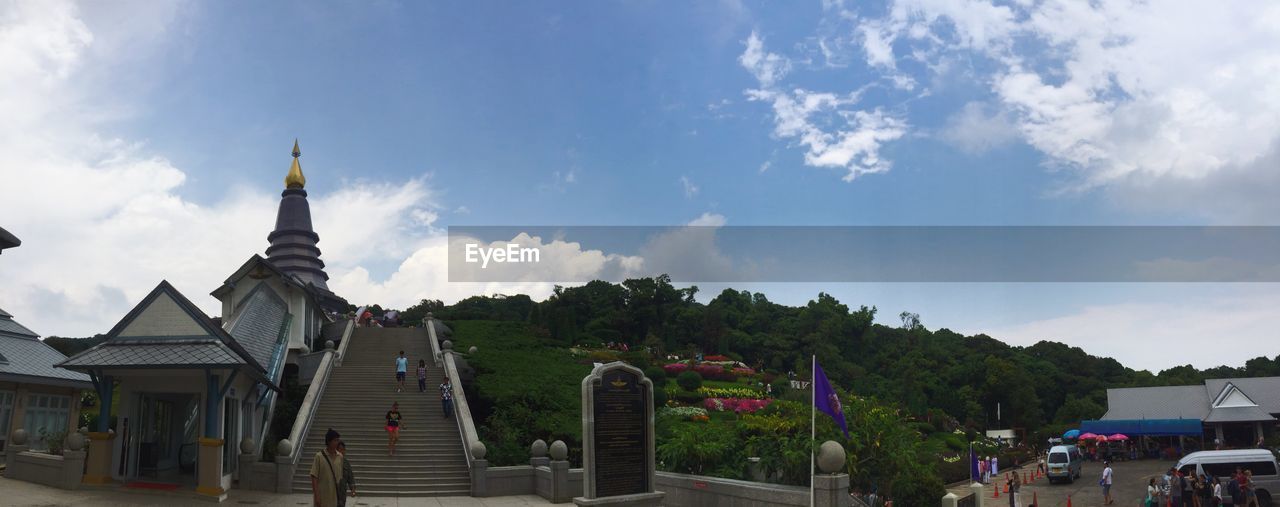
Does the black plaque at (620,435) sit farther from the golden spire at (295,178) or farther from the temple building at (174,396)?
the golden spire at (295,178)

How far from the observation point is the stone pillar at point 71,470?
18391mm

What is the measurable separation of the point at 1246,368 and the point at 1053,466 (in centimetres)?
5971

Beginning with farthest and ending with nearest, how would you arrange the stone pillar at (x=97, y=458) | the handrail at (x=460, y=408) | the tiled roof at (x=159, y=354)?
the handrail at (x=460, y=408) < the stone pillar at (x=97, y=458) < the tiled roof at (x=159, y=354)

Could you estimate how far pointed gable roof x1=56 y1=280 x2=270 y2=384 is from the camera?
1797cm

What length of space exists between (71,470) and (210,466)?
123 inches

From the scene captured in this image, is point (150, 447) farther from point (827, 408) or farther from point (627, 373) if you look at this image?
point (827, 408)

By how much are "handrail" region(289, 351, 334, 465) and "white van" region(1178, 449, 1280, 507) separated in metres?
25.5

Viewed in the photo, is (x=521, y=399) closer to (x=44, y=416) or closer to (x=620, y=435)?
(x=620, y=435)

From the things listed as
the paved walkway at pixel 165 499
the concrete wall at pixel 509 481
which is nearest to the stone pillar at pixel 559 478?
the paved walkway at pixel 165 499

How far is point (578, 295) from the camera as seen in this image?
77.4 meters

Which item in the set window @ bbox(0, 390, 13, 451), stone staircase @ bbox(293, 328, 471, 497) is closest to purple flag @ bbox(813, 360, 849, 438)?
stone staircase @ bbox(293, 328, 471, 497)

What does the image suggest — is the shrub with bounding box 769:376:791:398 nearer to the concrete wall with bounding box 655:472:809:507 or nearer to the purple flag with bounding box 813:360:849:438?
the concrete wall with bounding box 655:472:809:507

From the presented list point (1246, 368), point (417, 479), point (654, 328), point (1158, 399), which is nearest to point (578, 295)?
point (654, 328)

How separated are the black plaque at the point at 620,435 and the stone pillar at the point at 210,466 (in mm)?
9371
